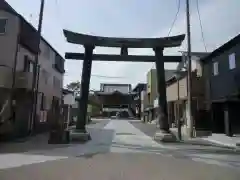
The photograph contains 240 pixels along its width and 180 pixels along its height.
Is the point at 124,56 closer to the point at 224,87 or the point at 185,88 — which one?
the point at 224,87

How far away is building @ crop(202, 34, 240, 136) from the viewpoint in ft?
73.8

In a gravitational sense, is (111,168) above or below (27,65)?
below

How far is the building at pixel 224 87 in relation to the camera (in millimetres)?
22484

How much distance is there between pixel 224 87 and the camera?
24438 millimetres

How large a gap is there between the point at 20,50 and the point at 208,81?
17143mm

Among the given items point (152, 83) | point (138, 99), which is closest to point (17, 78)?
point (152, 83)

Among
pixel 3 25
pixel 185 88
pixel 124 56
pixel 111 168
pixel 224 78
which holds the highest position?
pixel 3 25

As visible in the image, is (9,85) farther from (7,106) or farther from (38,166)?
(38,166)

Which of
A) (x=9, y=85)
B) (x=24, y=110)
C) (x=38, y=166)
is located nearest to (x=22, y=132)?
(x=24, y=110)

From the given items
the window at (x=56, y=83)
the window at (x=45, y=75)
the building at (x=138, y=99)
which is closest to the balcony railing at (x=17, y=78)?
the window at (x=45, y=75)

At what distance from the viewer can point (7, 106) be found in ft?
66.0

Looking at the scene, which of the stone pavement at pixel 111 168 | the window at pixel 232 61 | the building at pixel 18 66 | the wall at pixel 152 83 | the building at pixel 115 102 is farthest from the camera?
the building at pixel 115 102

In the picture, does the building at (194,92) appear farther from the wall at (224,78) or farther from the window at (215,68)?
the window at (215,68)

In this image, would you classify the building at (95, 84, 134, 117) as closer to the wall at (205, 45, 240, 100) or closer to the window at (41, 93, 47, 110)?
the window at (41, 93, 47, 110)
